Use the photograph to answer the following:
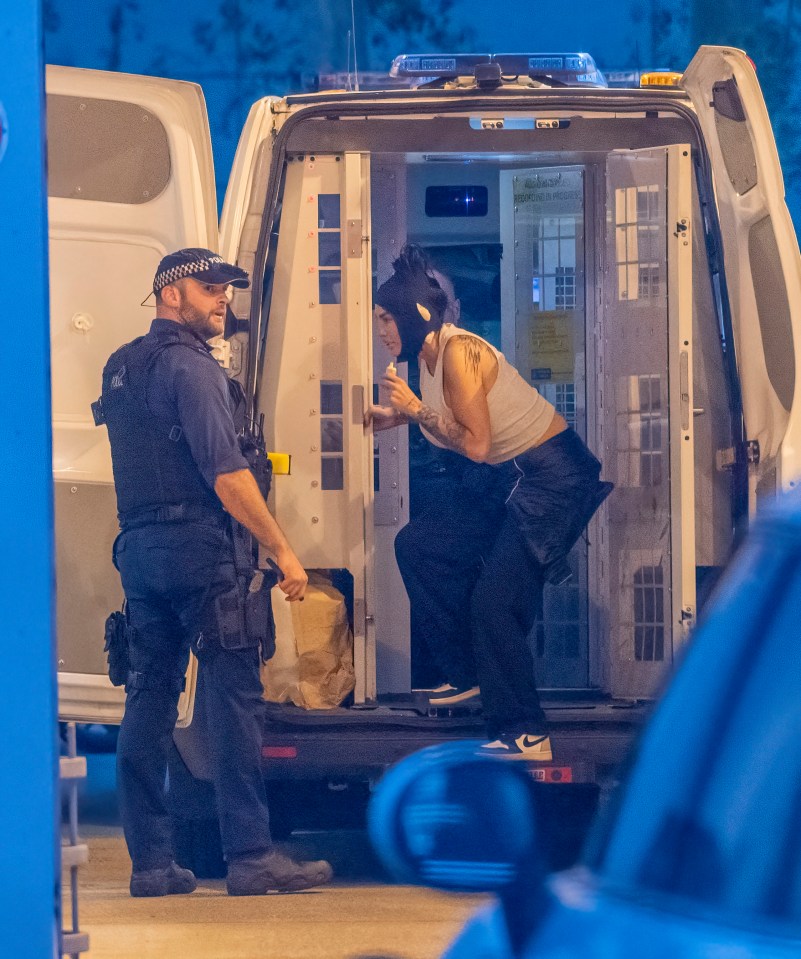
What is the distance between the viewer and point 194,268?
4.25 metres

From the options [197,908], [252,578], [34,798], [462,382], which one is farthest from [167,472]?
[34,798]

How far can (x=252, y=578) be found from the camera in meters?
4.40

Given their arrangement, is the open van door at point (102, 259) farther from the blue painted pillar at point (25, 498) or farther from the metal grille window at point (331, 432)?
the blue painted pillar at point (25, 498)

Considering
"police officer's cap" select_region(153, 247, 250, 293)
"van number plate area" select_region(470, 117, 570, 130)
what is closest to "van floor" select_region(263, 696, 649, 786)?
"police officer's cap" select_region(153, 247, 250, 293)

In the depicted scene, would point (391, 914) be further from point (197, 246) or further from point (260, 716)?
point (197, 246)

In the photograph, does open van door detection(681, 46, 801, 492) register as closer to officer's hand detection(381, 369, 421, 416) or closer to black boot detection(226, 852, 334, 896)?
officer's hand detection(381, 369, 421, 416)

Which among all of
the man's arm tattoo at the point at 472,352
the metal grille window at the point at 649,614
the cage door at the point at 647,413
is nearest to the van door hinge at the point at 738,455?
the cage door at the point at 647,413

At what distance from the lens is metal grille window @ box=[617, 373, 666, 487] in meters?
5.12

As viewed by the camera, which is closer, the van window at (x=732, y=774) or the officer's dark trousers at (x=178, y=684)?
the van window at (x=732, y=774)

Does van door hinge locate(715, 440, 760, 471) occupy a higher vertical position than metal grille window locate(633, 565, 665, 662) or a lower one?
higher

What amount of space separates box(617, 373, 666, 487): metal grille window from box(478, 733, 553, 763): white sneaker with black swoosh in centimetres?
119

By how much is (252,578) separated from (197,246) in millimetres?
1086

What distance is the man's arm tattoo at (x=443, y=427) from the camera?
4.68m

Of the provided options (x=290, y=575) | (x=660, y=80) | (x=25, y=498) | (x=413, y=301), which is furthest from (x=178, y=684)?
(x=660, y=80)
